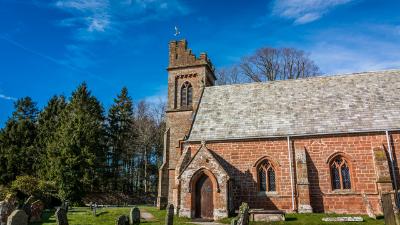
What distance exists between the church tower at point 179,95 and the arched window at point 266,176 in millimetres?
8076

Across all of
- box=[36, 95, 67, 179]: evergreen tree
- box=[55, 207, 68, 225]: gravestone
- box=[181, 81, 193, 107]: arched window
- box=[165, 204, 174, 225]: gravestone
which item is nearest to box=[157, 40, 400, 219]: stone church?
box=[181, 81, 193, 107]: arched window

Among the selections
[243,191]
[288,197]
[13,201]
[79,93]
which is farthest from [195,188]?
[79,93]

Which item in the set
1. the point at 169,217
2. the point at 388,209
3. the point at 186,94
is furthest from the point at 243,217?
the point at 186,94

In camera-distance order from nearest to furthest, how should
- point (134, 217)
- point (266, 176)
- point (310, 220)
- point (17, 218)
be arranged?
point (17, 218) → point (310, 220) → point (134, 217) → point (266, 176)

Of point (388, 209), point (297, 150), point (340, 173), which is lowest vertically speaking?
point (388, 209)

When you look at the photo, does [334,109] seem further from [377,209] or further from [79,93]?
[79,93]

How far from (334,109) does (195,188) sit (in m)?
11.5

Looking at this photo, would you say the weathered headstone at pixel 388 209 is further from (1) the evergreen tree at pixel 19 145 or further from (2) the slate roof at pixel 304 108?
(1) the evergreen tree at pixel 19 145

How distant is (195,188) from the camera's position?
21.3m

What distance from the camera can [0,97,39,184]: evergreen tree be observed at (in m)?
40.5

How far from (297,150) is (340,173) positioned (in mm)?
3053

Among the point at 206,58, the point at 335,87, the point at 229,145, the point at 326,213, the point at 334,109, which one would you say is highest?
the point at 206,58

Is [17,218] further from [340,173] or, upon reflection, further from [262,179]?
[340,173]

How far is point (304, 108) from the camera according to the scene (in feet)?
78.3
